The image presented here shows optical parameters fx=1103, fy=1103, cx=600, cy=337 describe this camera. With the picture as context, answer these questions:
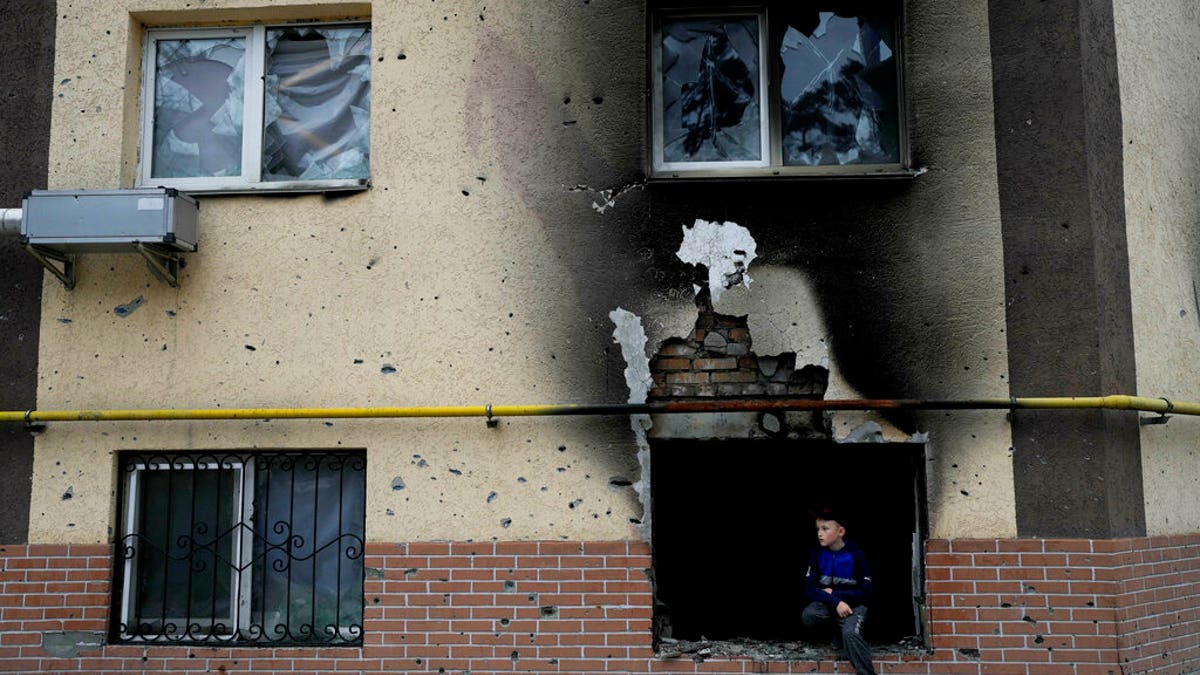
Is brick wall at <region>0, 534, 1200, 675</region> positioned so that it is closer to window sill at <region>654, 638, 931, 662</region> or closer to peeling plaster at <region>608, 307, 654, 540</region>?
window sill at <region>654, 638, 931, 662</region>

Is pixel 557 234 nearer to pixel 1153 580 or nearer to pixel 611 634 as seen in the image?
pixel 611 634

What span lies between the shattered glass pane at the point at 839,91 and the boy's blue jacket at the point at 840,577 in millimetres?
2211

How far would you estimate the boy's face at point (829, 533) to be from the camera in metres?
6.14

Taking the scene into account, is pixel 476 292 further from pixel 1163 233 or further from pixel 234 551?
pixel 1163 233

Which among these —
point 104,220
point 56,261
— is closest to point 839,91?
point 104,220

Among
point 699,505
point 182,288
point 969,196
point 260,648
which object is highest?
point 969,196

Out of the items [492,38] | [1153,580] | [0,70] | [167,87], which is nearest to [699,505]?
[1153,580]

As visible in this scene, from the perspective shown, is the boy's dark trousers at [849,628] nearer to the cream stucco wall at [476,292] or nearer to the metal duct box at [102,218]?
the cream stucco wall at [476,292]

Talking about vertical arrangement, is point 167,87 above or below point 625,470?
above

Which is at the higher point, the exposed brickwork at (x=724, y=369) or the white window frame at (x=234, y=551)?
the exposed brickwork at (x=724, y=369)

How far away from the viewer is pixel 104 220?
5.96m

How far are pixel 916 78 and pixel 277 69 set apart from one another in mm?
3738

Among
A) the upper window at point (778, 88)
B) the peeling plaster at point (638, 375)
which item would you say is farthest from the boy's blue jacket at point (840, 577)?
the upper window at point (778, 88)

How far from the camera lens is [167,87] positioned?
6695 mm
